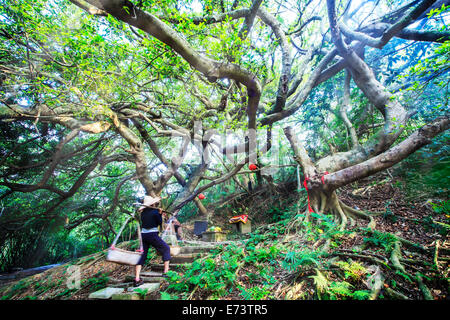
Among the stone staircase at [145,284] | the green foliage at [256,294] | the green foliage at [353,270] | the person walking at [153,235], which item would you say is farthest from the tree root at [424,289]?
the person walking at [153,235]

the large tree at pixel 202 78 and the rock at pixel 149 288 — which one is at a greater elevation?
the large tree at pixel 202 78

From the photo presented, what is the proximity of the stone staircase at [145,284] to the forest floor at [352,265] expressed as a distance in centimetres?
29

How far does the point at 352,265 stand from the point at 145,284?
11.6ft

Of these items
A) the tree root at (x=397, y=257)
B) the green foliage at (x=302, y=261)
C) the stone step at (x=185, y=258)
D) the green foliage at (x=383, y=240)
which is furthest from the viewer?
the stone step at (x=185, y=258)

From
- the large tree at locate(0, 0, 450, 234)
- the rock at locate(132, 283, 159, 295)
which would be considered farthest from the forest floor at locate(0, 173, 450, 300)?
the large tree at locate(0, 0, 450, 234)

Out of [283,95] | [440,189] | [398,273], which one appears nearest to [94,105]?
[283,95]

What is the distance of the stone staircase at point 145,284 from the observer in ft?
9.70

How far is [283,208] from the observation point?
282 inches

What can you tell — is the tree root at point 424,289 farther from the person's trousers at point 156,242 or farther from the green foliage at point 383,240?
the person's trousers at point 156,242

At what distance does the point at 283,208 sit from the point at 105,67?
7.58 meters

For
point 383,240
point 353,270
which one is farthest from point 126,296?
point 383,240

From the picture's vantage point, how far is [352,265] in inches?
100

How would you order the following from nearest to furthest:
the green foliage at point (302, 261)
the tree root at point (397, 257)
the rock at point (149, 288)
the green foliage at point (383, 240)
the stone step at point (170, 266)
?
the tree root at point (397, 257) < the green foliage at point (302, 261) < the green foliage at point (383, 240) < the rock at point (149, 288) < the stone step at point (170, 266)
